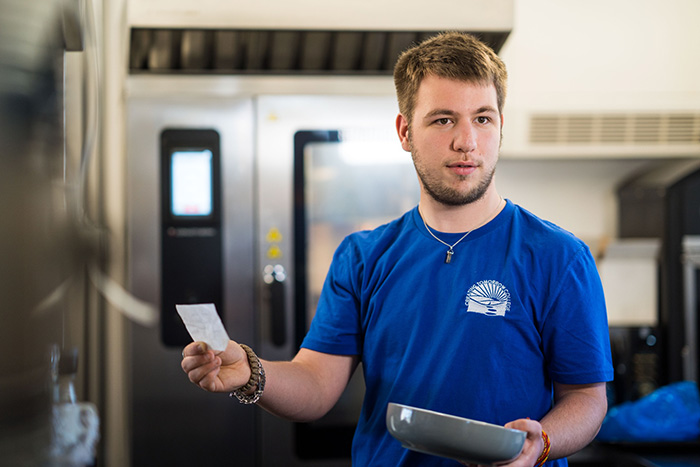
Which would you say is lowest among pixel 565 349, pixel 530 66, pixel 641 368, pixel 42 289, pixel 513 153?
pixel 641 368

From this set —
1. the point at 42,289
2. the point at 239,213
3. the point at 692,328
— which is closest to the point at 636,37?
the point at 692,328

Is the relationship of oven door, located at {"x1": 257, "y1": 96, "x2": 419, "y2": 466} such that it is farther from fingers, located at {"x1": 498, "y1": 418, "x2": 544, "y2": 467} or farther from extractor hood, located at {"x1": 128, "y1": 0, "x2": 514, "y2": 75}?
fingers, located at {"x1": 498, "y1": 418, "x2": 544, "y2": 467}

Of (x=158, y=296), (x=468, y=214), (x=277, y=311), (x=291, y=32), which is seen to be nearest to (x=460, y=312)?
(x=468, y=214)

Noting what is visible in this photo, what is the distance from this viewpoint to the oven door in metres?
2.07

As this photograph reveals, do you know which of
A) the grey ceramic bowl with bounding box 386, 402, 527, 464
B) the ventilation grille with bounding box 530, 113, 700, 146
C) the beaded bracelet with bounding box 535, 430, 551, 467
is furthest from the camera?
the ventilation grille with bounding box 530, 113, 700, 146

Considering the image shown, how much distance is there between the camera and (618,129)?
2.53 meters

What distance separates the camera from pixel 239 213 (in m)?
2.09

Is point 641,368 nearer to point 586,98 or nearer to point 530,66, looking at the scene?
point 586,98

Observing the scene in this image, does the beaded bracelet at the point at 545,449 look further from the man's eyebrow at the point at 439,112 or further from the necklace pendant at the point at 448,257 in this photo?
the man's eyebrow at the point at 439,112

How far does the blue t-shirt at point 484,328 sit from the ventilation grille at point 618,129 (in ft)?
5.09

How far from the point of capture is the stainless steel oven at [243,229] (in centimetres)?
206

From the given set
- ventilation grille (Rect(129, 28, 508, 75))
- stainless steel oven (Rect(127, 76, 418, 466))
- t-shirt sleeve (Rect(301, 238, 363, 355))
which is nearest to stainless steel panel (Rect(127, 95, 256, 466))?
stainless steel oven (Rect(127, 76, 418, 466))

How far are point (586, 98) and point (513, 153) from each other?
1.30 ft

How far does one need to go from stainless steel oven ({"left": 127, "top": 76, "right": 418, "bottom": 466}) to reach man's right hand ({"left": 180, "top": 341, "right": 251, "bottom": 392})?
1074 millimetres
